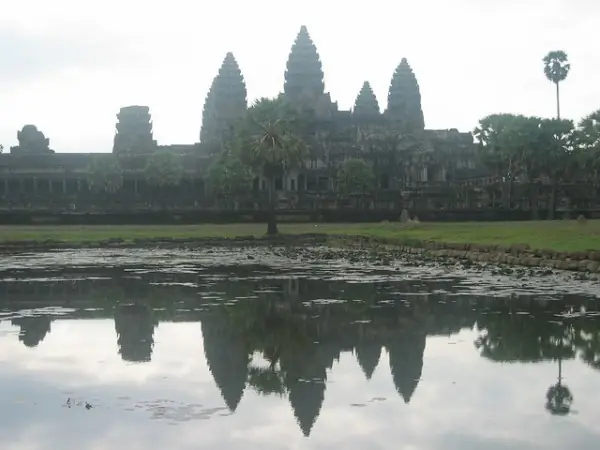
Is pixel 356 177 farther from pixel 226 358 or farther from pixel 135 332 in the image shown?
pixel 226 358

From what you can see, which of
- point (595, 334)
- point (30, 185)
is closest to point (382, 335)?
point (595, 334)

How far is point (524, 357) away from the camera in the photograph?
9.49 metres

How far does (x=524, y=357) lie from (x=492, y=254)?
17382 millimetres

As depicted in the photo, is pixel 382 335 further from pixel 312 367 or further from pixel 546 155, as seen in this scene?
pixel 546 155

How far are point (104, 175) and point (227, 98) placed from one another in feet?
77.0

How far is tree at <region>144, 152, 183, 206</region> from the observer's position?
9844 centimetres

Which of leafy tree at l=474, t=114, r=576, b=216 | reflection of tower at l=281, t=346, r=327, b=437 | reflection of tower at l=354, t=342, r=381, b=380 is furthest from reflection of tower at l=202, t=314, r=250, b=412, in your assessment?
leafy tree at l=474, t=114, r=576, b=216

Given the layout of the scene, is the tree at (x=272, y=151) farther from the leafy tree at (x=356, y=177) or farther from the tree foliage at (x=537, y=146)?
the leafy tree at (x=356, y=177)

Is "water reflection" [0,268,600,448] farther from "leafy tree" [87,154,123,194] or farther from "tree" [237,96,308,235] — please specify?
"leafy tree" [87,154,123,194]

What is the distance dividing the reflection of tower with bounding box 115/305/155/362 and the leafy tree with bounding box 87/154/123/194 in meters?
88.8

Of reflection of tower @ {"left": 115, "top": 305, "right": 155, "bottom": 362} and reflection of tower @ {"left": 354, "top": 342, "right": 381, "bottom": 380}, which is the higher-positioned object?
reflection of tower @ {"left": 354, "top": 342, "right": 381, "bottom": 380}

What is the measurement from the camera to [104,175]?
333 ft

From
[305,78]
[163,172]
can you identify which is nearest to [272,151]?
[163,172]

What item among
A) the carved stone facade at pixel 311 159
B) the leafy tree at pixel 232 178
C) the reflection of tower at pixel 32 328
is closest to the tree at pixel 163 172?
the carved stone facade at pixel 311 159
